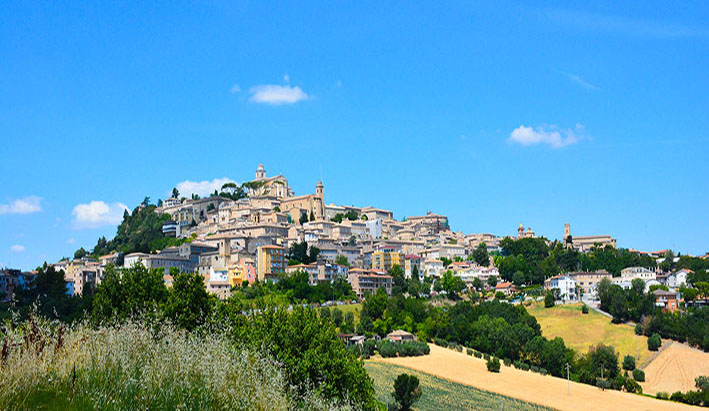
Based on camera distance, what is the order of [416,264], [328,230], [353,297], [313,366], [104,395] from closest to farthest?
1. [104,395]
2. [313,366]
3. [353,297]
4. [416,264]
5. [328,230]

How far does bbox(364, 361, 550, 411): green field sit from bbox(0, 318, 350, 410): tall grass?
2508 cm

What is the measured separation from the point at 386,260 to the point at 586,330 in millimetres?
31329

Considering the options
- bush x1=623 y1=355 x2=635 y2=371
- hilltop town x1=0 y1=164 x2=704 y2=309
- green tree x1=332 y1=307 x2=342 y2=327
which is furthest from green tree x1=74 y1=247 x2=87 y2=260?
bush x1=623 y1=355 x2=635 y2=371

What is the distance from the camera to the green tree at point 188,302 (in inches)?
937

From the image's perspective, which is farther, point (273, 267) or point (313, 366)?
point (273, 267)

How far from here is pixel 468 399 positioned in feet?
135

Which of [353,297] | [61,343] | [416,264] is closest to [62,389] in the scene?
[61,343]

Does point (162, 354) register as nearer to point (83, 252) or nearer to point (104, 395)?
point (104, 395)

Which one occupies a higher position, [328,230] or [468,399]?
[328,230]

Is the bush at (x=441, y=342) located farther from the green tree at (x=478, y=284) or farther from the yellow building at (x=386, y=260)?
the yellow building at (x=386, y=260)

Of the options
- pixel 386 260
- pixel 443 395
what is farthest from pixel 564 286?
pixel 443 395

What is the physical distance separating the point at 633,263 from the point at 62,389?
9588 centimetres

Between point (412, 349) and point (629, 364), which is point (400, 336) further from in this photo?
point (629, 364)

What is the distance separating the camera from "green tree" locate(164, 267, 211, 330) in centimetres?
2380
